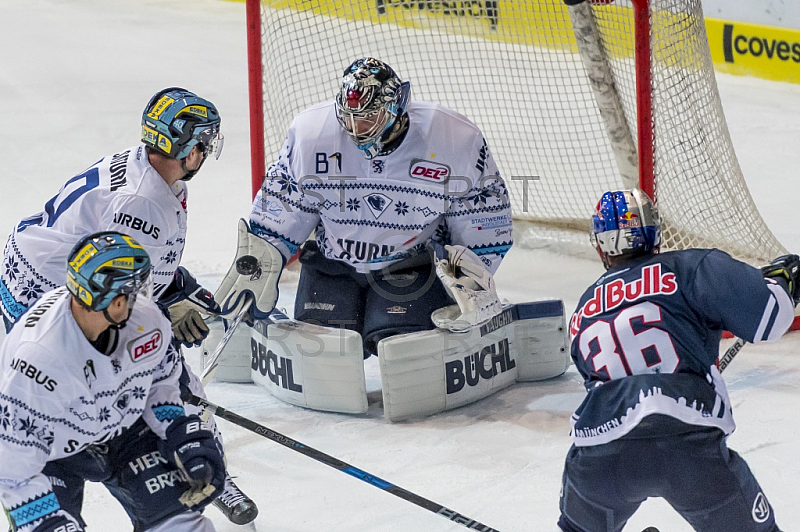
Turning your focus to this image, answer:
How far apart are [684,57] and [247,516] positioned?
7.54 feet

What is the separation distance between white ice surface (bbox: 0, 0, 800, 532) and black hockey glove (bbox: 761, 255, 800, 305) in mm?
754

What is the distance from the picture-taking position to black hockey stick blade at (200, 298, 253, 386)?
145 inches

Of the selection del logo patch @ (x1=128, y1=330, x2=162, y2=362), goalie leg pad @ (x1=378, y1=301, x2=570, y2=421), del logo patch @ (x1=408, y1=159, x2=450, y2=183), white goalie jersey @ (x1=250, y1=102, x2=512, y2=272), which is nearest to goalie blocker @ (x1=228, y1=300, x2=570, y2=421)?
goalie leg pad @ (x1=378, y1=301, x2=570, y2=421)

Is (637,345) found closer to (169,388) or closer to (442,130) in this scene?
(169,388)

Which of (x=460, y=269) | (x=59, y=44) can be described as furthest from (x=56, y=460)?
(x=59, y=44)

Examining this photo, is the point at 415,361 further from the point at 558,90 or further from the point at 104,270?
the point at 558,90

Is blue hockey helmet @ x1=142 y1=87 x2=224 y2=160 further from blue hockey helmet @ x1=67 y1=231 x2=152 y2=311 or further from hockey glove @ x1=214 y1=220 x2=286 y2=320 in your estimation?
hockey glove @ x1=214 y1=220 x2=286 y2=320

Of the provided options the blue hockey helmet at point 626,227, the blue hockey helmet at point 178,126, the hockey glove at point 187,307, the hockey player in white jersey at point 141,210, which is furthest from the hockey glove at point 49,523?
the blue hockey helmet at point 626,227

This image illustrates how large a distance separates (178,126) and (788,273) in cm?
152

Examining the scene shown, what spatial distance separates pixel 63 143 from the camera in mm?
6707

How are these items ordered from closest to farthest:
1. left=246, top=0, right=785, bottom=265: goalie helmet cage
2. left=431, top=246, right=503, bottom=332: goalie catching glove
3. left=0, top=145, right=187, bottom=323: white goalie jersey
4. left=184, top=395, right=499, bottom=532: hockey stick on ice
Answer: left=184, top=395, right=499, bottom=532: hockey stick on ice < left=0, top=145, right=187, bottom=323: white goalie jersey < left=431, top=246, right=503, bottom=332: goalie catching glove < left=246, top=0, right=785, bottom=265: goalie helmet cage

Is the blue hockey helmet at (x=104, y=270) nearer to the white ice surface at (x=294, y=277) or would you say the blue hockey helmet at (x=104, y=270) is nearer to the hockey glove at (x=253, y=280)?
the white ice surface at (x=294, y=277)

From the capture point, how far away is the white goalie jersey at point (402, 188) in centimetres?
371

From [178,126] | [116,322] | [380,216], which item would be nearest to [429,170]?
[380,216]
